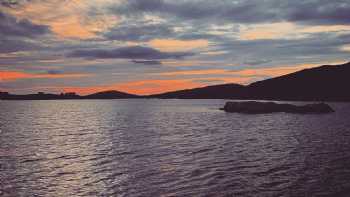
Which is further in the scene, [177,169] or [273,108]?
[273,108]

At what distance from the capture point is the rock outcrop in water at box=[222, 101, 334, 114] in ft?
398

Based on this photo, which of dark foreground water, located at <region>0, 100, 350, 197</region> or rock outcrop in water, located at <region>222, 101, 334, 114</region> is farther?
rock outcrop in water, located at <region>222, 101, 334, 114</region>

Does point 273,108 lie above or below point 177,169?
above

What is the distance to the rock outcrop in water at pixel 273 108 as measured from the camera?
121 m

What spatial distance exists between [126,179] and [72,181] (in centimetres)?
390

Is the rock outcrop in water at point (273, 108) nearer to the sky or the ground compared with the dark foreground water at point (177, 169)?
nearer to the sky

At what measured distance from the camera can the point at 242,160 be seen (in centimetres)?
3177

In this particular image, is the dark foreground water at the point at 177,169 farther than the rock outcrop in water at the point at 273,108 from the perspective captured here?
No

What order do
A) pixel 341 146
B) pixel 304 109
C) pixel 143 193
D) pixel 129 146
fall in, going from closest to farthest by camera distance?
pixel 143 193 < pixel 341 146 < pixel 129 146 < pixel 304 109

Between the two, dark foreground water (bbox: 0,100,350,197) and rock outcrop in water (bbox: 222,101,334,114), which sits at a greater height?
rock outcrop in water (bbox: 222,101,334,114)

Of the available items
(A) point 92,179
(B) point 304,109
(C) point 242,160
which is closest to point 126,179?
(A) point 92,179

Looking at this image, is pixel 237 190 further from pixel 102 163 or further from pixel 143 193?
pixel 102 163

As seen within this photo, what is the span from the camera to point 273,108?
13162cm

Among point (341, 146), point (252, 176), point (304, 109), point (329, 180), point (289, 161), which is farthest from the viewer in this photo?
point (304, 109)
